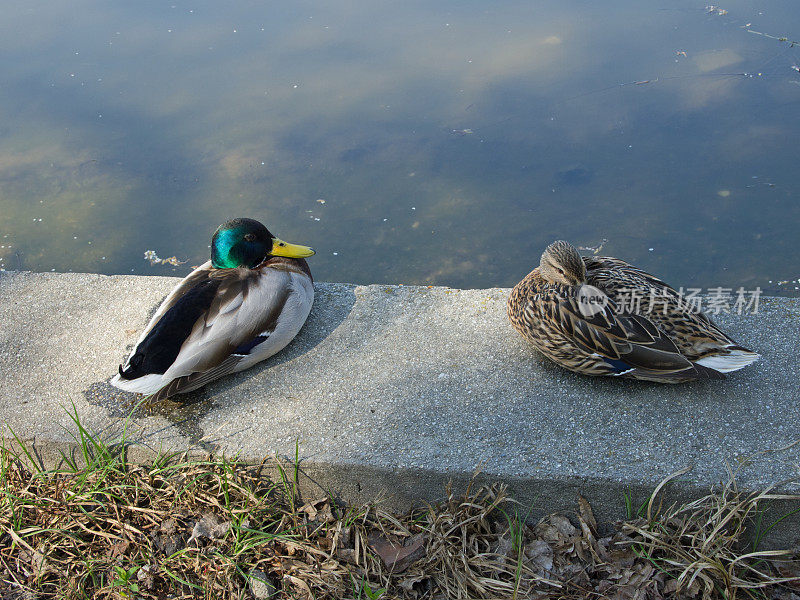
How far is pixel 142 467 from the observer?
2.74 m

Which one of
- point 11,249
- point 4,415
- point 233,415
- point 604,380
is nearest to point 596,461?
point 604,380

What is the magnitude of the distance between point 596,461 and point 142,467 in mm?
1707

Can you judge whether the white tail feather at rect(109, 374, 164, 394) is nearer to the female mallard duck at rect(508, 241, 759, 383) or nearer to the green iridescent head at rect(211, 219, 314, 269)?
the green iridescent head at rect(211, 219, 314, 269)

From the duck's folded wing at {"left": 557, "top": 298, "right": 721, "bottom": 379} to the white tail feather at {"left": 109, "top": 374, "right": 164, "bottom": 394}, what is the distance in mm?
1607

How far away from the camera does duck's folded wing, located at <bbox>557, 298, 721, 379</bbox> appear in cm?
266

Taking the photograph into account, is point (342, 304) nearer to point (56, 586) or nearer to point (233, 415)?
point (233, 415)

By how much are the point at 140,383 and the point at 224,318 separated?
0.40m

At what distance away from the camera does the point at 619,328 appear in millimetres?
2684

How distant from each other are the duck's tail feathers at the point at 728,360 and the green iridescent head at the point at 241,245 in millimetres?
1888

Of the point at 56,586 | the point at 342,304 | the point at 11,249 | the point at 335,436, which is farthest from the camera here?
the point at 11,249

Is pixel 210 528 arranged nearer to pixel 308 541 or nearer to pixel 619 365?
pixel 308 541

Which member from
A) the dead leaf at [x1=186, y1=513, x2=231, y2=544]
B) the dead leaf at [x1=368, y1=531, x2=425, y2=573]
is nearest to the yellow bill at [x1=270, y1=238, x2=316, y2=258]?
the dead leaf at [x1=186, y1=513, x2=231, y2=544]

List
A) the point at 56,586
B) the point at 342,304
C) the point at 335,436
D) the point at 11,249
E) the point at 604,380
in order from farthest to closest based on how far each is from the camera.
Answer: the point at 11,249, the point at 342,304, the point at 604,380, the point at 335,436, the point at 56,586

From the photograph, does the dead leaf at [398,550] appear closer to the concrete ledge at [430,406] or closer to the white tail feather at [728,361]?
the concrete ledge at [430,406]
